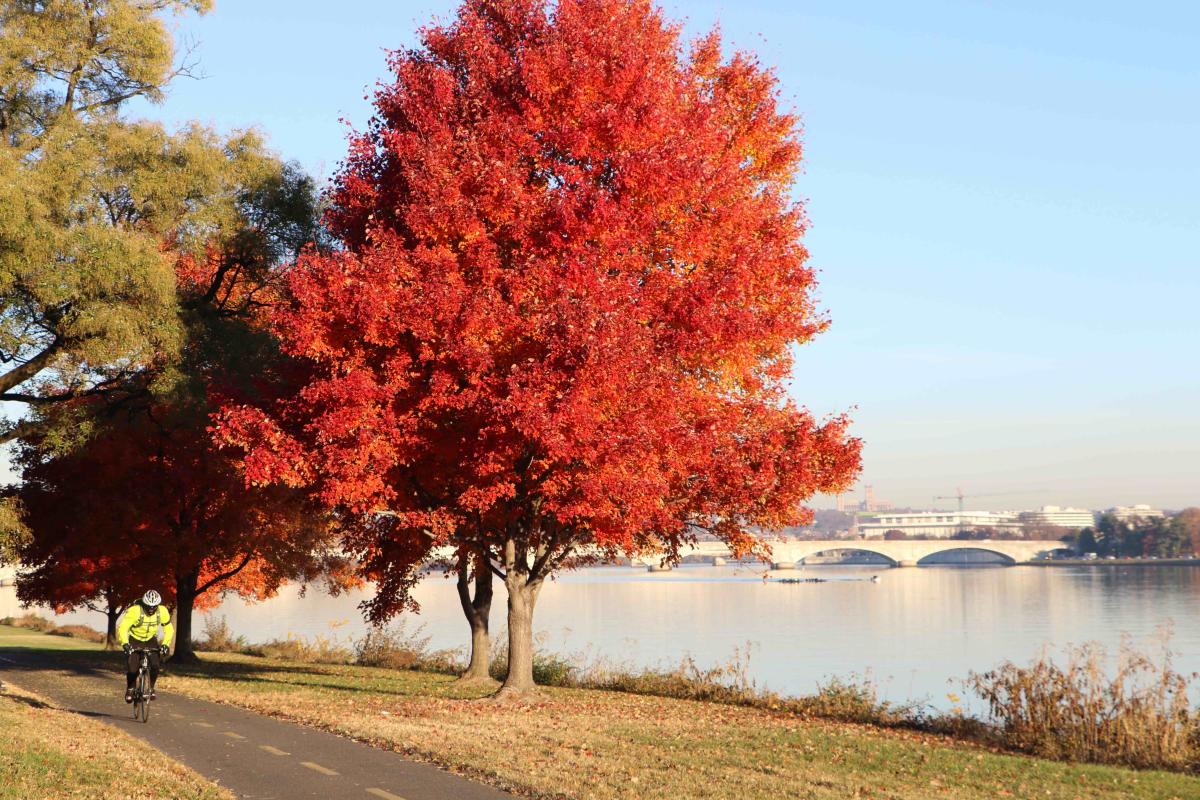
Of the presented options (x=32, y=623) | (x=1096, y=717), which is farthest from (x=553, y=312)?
(x=32, y=623)

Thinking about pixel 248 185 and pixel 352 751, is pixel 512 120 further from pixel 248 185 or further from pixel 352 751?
pixel 352 751

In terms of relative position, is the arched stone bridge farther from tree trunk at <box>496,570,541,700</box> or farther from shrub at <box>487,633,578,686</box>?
tree trunk at <box>496,570,541,700</box>

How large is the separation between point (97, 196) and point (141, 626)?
33.6 feet

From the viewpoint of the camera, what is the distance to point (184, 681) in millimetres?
25625

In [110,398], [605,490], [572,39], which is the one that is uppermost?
[572,39]

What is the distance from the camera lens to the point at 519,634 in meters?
22.4

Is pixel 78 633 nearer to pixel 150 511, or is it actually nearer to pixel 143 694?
pixel 150 511

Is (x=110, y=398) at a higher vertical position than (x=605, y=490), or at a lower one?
higher

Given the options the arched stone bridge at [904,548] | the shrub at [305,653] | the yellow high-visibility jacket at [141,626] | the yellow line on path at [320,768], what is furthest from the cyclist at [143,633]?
the arched stone bridge at [904,548]

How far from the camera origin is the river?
128 feet

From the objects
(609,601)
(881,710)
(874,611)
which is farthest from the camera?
(609,601)

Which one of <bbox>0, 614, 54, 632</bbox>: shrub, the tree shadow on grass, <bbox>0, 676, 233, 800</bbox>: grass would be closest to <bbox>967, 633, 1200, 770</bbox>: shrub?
the tree shadow on grass

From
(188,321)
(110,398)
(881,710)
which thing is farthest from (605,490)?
(110,398)

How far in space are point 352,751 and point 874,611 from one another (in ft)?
206
